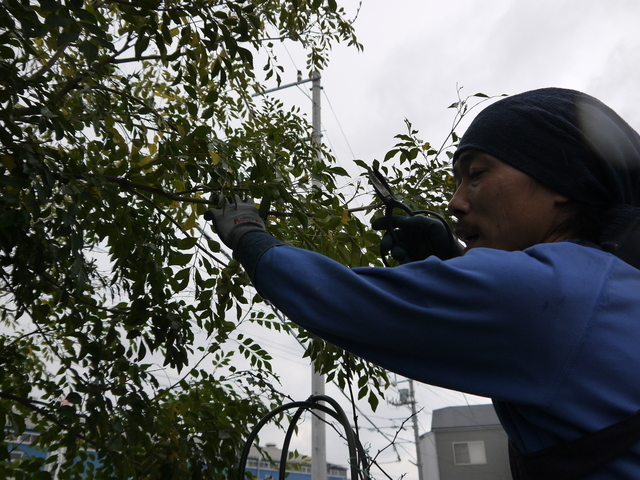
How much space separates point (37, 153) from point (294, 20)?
2.77m

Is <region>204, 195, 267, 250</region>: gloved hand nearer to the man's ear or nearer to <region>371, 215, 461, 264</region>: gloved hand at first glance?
<region>371, 215, 461, 264</region>: gloved hand

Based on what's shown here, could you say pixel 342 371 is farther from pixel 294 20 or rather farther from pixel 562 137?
pixel 294 20

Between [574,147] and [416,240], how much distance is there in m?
0.56

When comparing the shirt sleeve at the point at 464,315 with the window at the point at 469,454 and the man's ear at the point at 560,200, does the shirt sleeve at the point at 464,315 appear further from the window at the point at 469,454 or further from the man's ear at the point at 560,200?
the window at the point at 469,454

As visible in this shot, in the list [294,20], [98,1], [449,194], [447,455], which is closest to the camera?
[449,194]

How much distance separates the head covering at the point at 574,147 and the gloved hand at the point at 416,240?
1.09 feet

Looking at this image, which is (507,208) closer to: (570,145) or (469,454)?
(570,145)

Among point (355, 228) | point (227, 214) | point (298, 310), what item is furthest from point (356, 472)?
point (355, 228)

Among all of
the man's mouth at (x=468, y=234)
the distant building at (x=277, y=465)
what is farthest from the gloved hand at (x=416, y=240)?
the distant building at (x=277, y=465)

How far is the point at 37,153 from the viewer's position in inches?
90.0

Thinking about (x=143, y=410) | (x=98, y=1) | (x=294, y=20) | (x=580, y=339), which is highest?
(x=294, y=20)

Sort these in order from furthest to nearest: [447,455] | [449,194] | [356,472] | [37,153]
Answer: [447,455] < [449,194] < [37,153] < [356,472]

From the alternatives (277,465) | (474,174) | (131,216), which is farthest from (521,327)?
(277,465)

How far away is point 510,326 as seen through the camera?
988 mm
